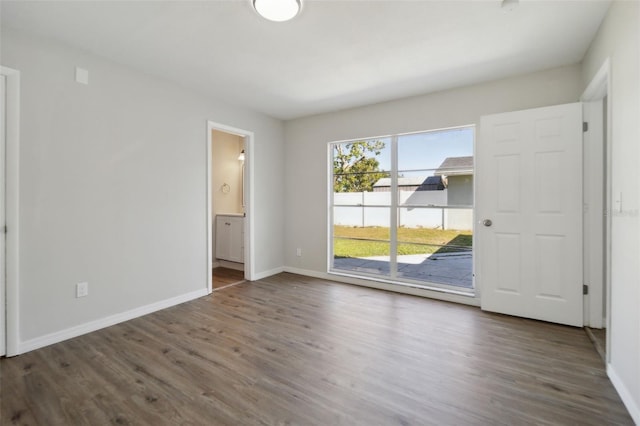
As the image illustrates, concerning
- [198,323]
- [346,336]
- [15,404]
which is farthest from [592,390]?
[15,404]

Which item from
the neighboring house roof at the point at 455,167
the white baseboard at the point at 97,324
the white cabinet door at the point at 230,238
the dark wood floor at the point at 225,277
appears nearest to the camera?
the white baseboard at the point at 97,324

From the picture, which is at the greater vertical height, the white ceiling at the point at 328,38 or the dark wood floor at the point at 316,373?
the white ceiling at the point at 328,38

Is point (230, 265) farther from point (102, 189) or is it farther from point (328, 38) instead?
point (328, 38)

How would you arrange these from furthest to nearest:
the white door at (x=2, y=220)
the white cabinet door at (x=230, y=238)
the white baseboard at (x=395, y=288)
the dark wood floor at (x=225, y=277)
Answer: the white cabinet door at (x=230, y=238) → the dark wood floor at (x=225, y=277) → the white baseboard at (x=395, y=288) → the white door at (x=2, y=220)

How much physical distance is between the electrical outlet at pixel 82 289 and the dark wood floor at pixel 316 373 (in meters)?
0.38

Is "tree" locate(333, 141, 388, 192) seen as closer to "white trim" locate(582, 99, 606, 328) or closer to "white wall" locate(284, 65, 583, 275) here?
"white wall" locate(284, 65, 583, 275)

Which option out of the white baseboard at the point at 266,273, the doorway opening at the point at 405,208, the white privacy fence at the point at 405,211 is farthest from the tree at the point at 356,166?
the white baseboard at the point at 266,273

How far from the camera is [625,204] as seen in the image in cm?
181

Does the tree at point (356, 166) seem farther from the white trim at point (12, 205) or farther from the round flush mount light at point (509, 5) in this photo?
the white trim at point (12, 205)

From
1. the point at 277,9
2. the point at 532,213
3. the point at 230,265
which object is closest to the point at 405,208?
the point at 532,213

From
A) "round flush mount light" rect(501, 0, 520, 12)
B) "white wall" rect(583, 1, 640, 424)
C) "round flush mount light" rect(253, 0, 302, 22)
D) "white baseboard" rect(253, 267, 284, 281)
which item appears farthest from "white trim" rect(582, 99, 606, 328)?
"white baseboard" rect(253, 267, 284, 281)

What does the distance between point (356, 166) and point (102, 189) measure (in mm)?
3217

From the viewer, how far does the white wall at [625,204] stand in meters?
1.67

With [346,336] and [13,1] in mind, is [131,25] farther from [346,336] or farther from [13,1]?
[346,336]
